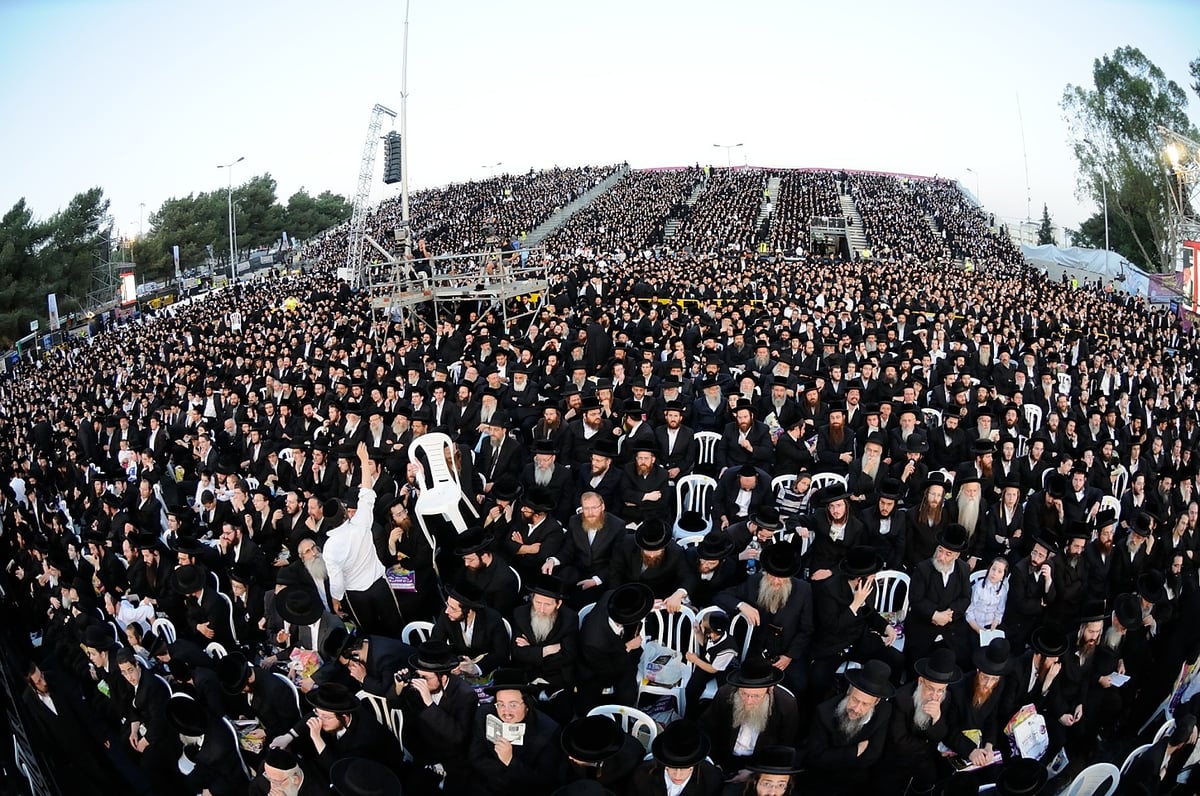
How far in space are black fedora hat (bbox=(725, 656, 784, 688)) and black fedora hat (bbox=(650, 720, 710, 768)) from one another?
0.43m

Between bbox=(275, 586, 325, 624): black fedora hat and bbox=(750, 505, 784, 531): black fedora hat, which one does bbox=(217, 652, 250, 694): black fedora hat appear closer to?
bbox=(275, 586, 325, 624): black fedora hat

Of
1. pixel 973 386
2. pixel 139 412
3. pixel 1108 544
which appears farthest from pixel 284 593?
pixel 139 412

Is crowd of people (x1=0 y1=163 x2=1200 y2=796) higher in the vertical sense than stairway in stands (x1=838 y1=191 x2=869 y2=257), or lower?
lower

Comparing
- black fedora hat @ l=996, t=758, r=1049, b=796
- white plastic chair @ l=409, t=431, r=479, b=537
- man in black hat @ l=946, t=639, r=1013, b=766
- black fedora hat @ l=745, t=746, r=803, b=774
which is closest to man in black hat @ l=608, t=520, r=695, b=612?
white plastic chair @ l=409, t=431, r=479, b=537

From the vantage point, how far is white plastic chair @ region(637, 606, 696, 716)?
4668 millimetres

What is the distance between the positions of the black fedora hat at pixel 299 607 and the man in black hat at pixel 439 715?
1.03 m

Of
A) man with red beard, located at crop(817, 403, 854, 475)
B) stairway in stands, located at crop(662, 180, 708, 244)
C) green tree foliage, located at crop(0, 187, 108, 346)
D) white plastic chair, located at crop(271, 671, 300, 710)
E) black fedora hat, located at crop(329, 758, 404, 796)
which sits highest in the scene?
stairway in stands, located at crop(662, 180, 708, 244)

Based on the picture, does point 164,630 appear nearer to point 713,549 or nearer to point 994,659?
point 713,549

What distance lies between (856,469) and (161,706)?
5382 mm

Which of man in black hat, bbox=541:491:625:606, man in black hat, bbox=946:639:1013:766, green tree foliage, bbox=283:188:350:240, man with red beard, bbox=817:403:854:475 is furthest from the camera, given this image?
green tree foliage, bbox=283:188:350:240

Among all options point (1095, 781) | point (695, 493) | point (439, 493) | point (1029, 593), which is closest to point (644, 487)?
point (695, 493)

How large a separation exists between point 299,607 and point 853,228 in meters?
42.3

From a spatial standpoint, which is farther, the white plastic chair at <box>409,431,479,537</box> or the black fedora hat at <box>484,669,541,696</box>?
the white plastic chair at <box>409,431,479,537</box>

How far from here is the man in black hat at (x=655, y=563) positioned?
5531 mm
